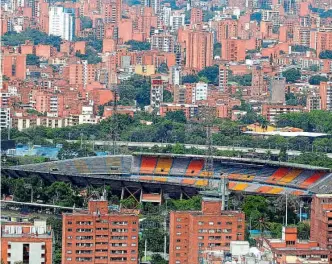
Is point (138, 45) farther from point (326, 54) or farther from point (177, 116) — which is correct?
point (177, 116)

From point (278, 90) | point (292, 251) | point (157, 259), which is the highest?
point (292, 251)

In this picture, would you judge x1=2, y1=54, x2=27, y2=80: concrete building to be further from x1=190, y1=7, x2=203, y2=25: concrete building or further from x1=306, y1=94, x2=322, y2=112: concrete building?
x1=190, y1=7, x2=203, y2=25: concrete building

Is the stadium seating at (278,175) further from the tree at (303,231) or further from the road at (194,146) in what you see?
the tree at (303,231)

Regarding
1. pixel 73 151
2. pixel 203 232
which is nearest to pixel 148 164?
pixel 73 151

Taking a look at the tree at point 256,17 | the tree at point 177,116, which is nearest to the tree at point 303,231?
the tree at point 177,116

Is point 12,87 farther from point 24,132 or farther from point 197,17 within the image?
point 197,17

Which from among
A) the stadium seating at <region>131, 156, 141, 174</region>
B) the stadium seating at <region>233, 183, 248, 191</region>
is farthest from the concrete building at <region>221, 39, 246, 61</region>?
the stadium seating at <region>233, 183, 248, 191</region>
